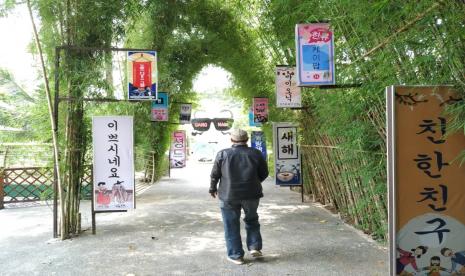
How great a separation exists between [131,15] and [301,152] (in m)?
4.23

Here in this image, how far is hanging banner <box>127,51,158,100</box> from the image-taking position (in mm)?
5801

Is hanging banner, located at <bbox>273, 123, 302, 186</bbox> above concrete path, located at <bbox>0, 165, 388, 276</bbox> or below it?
above

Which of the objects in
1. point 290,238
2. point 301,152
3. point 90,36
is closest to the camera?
point 290,238

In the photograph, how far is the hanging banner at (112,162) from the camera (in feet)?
18.3

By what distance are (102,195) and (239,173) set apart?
2.36m

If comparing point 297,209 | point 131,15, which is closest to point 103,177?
point 131,15

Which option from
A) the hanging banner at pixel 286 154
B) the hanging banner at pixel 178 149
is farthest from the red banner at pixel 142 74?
the hanging banner at pixel 178 149

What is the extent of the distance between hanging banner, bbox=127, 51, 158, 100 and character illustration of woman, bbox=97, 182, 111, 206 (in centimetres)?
123

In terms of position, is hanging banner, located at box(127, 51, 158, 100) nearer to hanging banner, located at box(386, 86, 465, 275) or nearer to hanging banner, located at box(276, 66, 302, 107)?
hanging banner, located at box(276, 66, 302, 107)

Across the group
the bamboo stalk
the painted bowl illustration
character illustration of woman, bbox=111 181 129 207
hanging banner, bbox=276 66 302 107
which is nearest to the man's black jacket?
character illustration of woman, bbox=111 181 129 207

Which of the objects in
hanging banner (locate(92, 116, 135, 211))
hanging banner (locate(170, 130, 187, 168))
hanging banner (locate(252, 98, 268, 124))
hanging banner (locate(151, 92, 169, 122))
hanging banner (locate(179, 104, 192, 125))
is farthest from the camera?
hanging banner (locate(170, 130, 187, 168))

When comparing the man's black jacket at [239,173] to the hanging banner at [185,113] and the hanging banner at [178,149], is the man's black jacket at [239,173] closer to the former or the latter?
the hanging banner at [185,113]

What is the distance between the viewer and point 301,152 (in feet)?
28.1

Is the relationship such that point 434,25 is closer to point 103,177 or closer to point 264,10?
point 103,177
